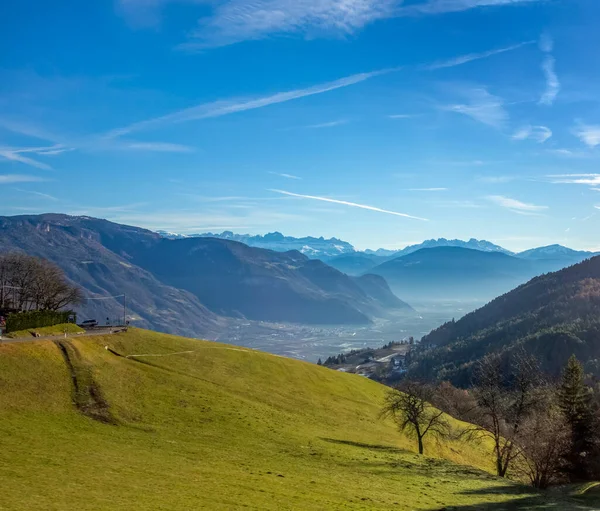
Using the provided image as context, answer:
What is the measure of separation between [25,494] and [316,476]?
73.3 ft

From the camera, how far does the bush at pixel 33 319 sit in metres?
66.8

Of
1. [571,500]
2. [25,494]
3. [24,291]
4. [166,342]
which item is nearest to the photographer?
[25,494]

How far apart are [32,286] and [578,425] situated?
108742 millimetres

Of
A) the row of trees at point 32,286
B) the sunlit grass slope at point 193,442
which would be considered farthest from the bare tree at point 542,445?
the row of trees at point 32,286

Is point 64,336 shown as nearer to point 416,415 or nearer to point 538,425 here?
point 416,415

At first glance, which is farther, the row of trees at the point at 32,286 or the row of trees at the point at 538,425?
the row of trees at the point at 32,286

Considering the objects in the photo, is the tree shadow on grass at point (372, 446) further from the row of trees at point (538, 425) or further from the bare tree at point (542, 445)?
the bare tree at point (542, 445)

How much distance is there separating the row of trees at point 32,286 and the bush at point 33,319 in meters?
22.6

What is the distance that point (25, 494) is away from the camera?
2730cm

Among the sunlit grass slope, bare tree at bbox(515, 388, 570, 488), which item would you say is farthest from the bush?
bare tree at bbox(515, 388, 570, 488)

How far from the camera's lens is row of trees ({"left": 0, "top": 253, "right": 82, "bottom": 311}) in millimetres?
104375

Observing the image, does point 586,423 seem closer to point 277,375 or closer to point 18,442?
point 277,375

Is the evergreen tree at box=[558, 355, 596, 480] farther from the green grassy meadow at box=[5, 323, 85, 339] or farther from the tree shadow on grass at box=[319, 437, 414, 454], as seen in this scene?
the green grassy meadow at box=[5, 323, 85, 339]

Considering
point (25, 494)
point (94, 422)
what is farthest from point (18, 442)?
point (25, 494)
